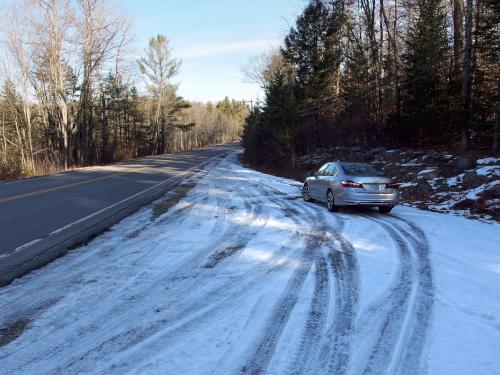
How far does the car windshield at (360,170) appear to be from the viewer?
11.9 meters

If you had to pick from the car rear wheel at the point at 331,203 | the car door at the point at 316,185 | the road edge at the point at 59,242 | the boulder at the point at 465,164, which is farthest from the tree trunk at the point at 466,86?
the road edge at the point at 59,242

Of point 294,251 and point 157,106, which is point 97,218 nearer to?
point 294,251

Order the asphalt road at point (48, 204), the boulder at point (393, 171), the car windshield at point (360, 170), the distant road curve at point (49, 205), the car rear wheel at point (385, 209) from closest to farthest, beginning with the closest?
the distant road curve at point (49, 205) → the asphalt road at point (48, 204) → the car rear wheel at point (385, 209) → the car windshield at point (360, 170) → the boulder at point (393, 171)

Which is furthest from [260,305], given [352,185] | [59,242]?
[352,185]

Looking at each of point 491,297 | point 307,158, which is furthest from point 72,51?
point 491,297

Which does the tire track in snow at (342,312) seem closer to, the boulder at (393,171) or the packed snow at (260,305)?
the packed snow at (260,305)

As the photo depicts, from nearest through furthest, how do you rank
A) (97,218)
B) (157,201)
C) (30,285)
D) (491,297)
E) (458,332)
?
(458,332), (491,297), (30,285), (97,218), (157,201)

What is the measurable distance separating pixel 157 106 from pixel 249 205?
54.1m

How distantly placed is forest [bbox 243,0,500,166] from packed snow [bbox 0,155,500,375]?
14669mm

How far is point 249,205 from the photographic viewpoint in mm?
12664

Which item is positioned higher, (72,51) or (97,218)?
(72,51)

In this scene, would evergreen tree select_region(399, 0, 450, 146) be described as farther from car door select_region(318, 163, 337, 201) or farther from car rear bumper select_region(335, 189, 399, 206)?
car rear bumper select_region(335, 189, 399, 206)

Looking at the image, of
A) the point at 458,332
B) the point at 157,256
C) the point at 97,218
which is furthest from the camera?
the point at 97,218

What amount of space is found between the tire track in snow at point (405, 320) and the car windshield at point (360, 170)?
5.05 meters
